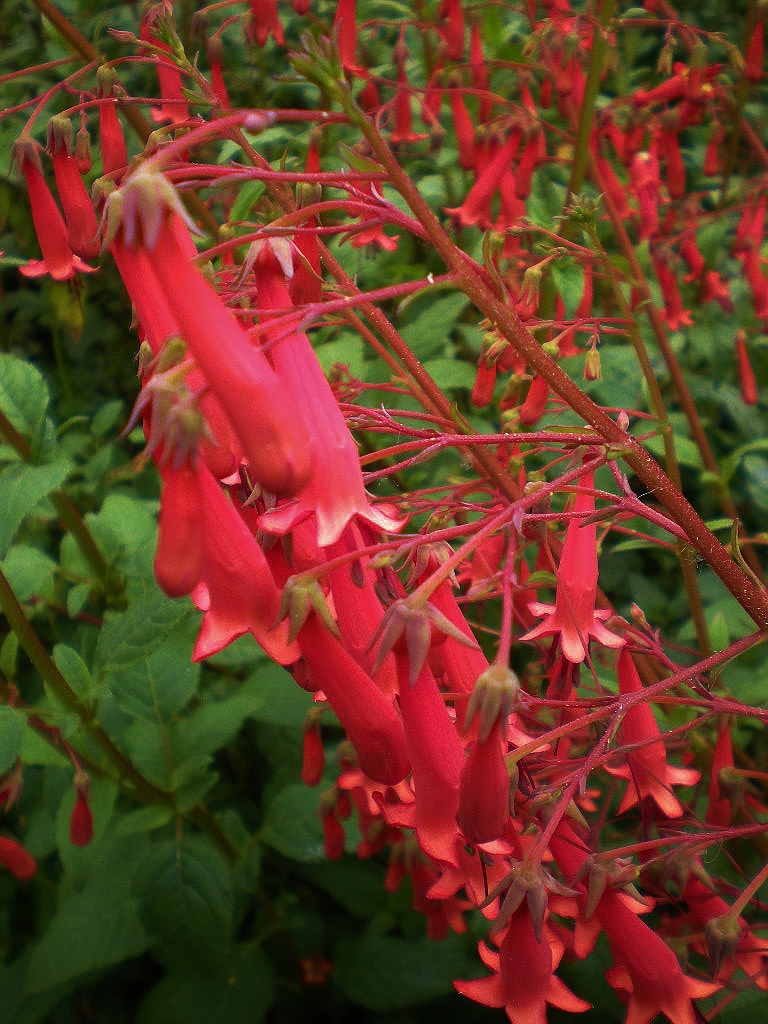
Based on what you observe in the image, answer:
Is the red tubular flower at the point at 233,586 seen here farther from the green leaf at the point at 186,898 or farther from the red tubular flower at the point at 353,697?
the green leaf at the point at 186,898

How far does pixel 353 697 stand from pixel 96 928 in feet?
3.64

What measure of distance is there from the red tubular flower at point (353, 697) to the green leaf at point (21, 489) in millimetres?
773

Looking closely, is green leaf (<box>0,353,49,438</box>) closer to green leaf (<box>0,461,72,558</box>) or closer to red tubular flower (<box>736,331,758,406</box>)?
green leaf (<box>0,461,72,558</box>)

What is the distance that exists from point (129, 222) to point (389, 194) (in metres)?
1.64

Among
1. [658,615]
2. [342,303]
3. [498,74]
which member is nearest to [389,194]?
[498,74]

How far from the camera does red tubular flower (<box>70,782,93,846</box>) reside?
1582 millimetres

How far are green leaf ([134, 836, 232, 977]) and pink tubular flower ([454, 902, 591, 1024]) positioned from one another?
27.4 inches

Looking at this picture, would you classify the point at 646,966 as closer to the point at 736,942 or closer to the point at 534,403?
the point at 736,942

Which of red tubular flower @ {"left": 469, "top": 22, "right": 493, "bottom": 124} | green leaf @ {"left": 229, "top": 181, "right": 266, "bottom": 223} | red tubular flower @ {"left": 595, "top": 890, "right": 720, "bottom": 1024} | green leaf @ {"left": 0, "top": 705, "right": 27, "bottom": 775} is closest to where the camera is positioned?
red tubular flower @ {"left": 595, "top": 890, "right": 720, "bottom": 1024}

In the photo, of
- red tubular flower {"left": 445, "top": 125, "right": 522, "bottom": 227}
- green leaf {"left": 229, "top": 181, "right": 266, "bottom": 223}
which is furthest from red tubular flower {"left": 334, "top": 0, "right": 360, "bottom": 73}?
green leaf {"left": 229, "top": 181, "right": 266, "bottom": 223}

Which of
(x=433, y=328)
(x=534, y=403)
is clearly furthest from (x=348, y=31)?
(x=534, y=403)

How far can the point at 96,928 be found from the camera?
1.65m

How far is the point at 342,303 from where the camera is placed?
0.83 meters

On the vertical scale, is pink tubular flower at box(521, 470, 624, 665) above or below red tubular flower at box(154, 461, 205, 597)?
below
